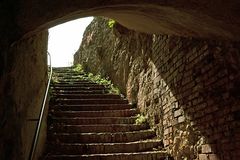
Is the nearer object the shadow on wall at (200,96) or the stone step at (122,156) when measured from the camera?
the shadow on wall at (200,96)

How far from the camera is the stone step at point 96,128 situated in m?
6.28

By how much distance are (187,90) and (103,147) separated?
1811mm

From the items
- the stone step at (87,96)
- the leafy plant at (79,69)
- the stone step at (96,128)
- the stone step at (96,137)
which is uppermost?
the leafy plant at (79,69)

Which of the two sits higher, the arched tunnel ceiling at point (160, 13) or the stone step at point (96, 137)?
the arched tunnel ceiling at point (160, 13)

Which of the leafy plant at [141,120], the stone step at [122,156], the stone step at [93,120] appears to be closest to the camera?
the stone step at [122,156]

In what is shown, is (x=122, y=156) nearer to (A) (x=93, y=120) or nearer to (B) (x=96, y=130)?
(B) (x=96, y=130)

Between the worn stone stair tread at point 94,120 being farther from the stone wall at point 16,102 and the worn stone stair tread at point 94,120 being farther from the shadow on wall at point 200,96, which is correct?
the stone wall at point 16,102

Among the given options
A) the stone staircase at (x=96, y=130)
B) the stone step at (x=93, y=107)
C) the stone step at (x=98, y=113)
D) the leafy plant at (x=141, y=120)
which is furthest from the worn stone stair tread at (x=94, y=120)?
the stone step at (x=93, y=107)

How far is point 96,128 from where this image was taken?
6.40m

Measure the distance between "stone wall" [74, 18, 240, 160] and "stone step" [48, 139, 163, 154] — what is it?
1.11ft

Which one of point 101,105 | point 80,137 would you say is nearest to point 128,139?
point 80,137

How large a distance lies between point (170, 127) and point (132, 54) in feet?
9.65

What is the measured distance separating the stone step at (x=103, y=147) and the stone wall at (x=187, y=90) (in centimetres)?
34

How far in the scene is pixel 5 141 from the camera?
253 cm
